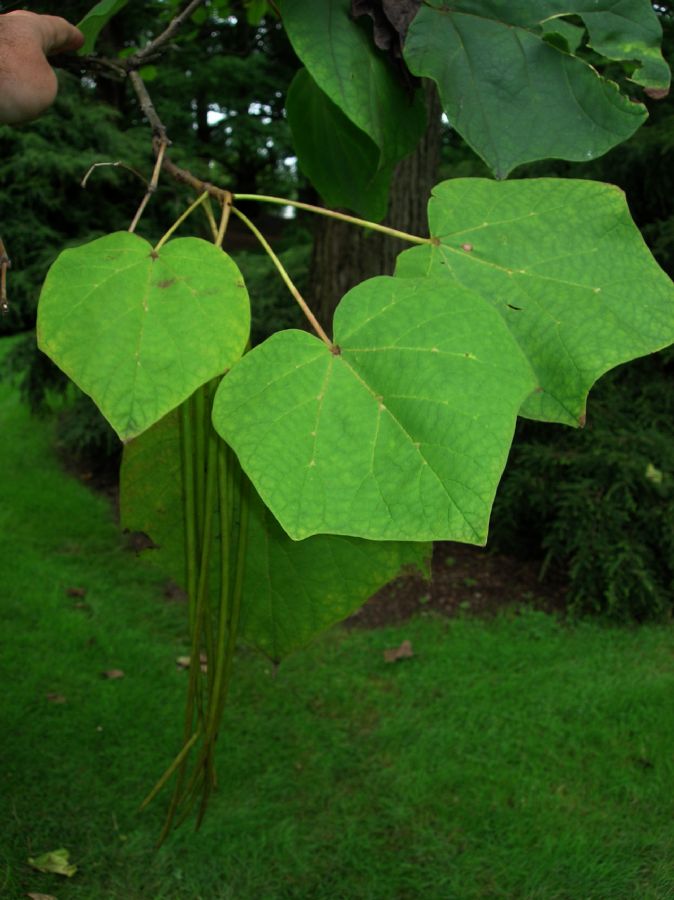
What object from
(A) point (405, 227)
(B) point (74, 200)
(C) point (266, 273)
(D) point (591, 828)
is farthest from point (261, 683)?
(B) point (74, 200)

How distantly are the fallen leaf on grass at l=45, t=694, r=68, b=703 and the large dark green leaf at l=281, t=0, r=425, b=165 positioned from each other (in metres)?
2.57

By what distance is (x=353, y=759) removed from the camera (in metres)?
2.67

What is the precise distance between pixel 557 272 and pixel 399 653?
2833 mm

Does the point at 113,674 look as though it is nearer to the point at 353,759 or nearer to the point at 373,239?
the point at 353,759

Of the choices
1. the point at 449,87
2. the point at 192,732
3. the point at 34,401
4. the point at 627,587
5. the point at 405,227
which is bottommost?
the point at 34,401

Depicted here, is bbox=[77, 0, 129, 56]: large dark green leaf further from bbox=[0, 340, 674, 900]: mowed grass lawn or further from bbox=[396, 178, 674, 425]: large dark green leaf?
bbox=[0, 340, 674, 900]: mowed grass lawn

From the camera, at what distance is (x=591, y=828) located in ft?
7.69

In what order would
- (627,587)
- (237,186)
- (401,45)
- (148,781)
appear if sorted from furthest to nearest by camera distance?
(237,186)
(627,587)
(148,781)
(401,45)

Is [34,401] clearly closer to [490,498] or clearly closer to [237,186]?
[490,498]

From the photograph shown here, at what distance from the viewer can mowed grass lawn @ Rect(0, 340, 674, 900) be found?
2227 mm

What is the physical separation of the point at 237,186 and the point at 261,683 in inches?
395

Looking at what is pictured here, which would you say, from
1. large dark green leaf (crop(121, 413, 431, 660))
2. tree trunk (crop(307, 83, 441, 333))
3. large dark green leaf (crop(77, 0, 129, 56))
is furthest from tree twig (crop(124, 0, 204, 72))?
tree trunk (crop(307, 83, 441, 333))

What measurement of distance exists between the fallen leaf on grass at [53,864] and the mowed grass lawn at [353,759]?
0.07ft

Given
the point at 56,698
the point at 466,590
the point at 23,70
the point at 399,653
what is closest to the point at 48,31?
the point at 23,70
